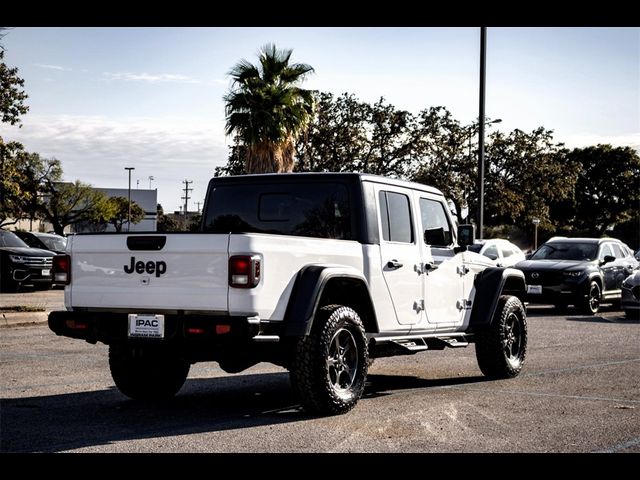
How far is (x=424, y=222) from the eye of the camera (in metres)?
9.60

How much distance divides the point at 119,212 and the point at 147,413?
89349mm

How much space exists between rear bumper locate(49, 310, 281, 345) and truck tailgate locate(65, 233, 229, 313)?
0.10 meters

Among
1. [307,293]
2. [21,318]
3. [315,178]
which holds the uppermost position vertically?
[315,178]

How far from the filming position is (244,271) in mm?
7055

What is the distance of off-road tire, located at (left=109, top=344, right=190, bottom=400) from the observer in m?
8.55

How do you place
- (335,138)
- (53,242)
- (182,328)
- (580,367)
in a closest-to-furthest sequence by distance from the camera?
(182,328)
(580,367)
(53,242)
(335,138)

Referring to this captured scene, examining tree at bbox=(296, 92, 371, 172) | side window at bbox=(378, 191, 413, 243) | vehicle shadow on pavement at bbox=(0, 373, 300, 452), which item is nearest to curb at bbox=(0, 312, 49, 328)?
vehicle shadow on pavement at bbox=(0, 373, 300, 452)

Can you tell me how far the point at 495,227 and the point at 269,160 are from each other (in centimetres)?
5299

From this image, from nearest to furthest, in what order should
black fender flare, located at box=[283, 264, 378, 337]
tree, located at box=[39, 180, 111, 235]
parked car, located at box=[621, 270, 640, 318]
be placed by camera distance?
1. black fender flare, located at box=[283, 264, 378, 337]
2. parked car, located at box=[621, 270, 640, 318]
3. tree, located at box=[39, 180, 111, 235]

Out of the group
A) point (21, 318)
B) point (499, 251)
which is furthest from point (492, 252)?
point (21, 318)

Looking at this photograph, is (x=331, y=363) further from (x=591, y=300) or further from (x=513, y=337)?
(x=591, y=300)

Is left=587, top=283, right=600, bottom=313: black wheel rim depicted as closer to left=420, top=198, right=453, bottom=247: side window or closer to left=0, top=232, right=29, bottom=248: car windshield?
left=420, top=198, right=453, bottom=247: side window

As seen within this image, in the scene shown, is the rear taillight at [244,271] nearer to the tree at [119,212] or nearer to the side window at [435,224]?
the side window at [435,224]
